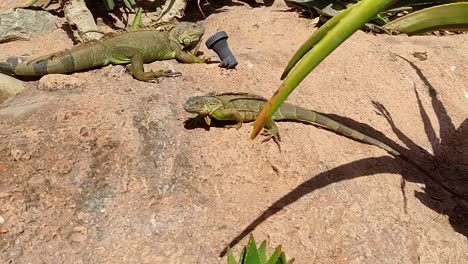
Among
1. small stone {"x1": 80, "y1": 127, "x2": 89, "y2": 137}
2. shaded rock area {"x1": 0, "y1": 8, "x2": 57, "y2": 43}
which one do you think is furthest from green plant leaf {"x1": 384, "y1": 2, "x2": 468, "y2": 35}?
shaded rock area {"x1": 0, "y1": 8, "x2": 57, "y2": 43}

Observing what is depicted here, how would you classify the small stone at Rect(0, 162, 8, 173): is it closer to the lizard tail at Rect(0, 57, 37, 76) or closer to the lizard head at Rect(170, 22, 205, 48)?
the lizard tail at Rect(0, 57, 37, 76)

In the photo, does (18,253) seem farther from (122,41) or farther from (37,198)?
(122,41)

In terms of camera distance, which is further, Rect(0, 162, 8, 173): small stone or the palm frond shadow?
the palm frond shadow

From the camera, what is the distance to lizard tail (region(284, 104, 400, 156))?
4.08 m

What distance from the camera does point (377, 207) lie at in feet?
11.6

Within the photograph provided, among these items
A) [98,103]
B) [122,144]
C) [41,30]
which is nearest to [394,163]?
[122,144]

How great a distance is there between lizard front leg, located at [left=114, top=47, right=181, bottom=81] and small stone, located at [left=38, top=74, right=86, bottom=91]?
42 cm

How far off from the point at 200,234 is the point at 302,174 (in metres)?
0.82

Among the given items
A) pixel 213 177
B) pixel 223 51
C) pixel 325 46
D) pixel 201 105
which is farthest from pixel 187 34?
pixel 325 46

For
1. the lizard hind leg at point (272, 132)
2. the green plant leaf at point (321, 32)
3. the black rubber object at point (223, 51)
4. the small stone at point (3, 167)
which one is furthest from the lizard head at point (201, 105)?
the green plant leaf at point (321, 32)

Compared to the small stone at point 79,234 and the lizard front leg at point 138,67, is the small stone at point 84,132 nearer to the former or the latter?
the small stone at point 79,234

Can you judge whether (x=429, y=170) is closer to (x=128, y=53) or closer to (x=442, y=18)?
(x=442, y=18)

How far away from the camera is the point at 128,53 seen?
477 cm

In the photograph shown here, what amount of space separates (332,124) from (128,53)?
6.00 feet
